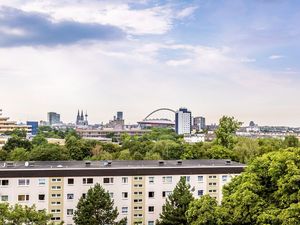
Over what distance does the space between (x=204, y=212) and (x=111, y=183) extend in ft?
43.6

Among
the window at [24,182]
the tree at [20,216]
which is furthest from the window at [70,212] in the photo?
the tree at [20,216]

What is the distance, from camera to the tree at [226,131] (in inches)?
2208

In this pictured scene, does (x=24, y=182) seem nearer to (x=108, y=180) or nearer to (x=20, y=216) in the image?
(x=108, y=180)

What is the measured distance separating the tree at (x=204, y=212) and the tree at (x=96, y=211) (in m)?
7.70

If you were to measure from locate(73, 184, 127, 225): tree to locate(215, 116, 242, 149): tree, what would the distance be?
2890 cm

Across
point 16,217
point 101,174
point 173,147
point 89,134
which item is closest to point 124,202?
point 101,174

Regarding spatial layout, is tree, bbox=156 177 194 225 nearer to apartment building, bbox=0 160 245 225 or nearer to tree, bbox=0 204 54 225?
apartment building, bbox=0 160 245 225

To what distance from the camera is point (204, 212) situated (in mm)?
22750

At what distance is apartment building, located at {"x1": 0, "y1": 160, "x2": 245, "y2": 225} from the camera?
3344 cm

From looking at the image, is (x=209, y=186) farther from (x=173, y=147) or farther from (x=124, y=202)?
(x=173, y=147)

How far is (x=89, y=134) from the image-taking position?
188m

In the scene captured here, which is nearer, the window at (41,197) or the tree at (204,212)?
the tree at (204,212)

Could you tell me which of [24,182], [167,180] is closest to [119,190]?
[167,180]

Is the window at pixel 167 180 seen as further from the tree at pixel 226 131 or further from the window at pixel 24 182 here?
the tree at pixel 226 131
